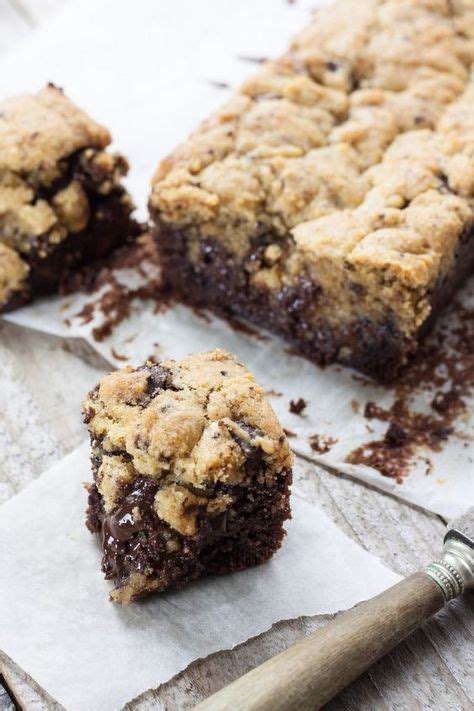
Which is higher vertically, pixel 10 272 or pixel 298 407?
pixel 10 272

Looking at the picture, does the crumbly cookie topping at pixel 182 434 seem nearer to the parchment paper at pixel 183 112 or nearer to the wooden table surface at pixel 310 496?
the wooden table surface at pixel 310 496

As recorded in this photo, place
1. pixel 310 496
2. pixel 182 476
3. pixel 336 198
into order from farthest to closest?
1. pixel 336 198
2. pixel 310 496
3. pixel 182 476

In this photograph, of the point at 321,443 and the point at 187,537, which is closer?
the point at 187,537

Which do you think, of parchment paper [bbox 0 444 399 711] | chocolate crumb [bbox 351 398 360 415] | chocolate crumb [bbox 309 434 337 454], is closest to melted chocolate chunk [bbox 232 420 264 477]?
parchment paper [bbox 0 444 399 711]

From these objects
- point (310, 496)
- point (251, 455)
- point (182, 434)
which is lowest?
point (310, 496)

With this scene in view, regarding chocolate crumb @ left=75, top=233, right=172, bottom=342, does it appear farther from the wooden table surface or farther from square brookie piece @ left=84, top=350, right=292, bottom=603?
square brookie piece @ left=84, top=350, right=292, bottom=603

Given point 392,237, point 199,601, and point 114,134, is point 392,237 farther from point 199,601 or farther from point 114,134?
point 114,134

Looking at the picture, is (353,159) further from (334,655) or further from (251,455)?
(334,655)

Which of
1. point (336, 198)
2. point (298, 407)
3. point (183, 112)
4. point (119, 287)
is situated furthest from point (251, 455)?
point (183, 112)
